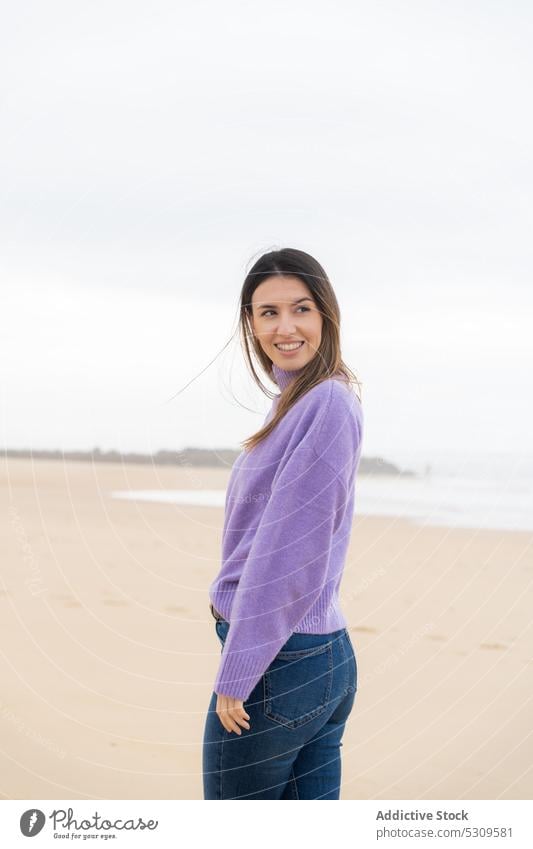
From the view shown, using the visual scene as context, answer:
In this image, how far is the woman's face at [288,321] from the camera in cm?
210

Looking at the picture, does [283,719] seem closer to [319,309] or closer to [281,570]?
[281,570]

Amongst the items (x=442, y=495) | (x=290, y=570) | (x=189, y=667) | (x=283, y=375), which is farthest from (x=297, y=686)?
(x=442, y=495)

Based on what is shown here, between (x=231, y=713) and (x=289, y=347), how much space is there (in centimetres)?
79

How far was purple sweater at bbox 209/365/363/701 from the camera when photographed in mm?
1869

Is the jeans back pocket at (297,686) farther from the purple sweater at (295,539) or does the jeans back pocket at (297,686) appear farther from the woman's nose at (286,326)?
the woman's nose at (286,326)

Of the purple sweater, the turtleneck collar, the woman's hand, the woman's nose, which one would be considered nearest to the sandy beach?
the woman's hand

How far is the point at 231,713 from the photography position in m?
1.91

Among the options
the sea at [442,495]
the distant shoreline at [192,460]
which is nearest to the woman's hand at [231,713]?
the distant shoreline at [192,460]

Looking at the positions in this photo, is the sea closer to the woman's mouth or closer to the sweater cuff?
the woman's mouth

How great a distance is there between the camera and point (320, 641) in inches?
77.4

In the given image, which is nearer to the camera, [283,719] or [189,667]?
[283,719]

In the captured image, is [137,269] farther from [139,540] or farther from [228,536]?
[139,540]

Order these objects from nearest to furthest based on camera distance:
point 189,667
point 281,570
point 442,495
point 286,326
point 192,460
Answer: point 281,570 → point 286,326 → point 189,667 → point 192,460 → point 442,495

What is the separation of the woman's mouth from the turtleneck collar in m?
0.04
